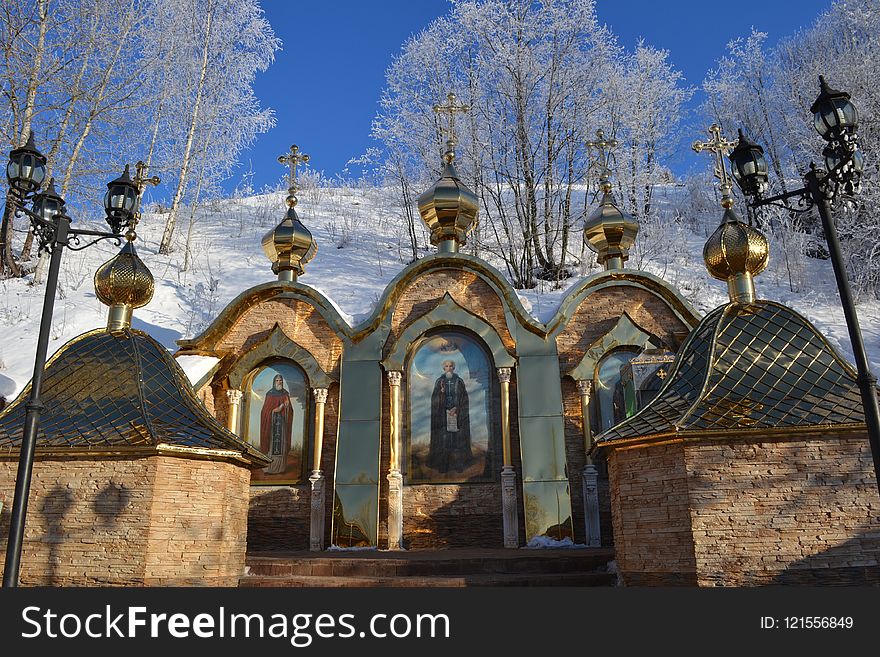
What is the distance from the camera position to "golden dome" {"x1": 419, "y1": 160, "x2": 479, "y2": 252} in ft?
35.5

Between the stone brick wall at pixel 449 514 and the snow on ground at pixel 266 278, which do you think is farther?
the snow on ground at pixel 266 278

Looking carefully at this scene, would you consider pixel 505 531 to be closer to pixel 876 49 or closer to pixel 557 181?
pixel 557 181

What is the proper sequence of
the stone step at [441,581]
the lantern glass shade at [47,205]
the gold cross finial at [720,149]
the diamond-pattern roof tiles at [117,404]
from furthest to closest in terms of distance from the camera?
the gold cross finial at [720,149]
the diamond-pattern roof tiles at [117,404]
the stone step at [441,581]
the lantern glass shade at [47,205]

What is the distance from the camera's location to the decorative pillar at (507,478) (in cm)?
908

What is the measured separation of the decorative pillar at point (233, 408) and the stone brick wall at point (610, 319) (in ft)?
14.5

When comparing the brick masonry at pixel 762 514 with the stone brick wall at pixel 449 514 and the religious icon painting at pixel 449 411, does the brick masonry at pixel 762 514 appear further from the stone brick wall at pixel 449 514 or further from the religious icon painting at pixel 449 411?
the religious icon painting at pixel 449 411

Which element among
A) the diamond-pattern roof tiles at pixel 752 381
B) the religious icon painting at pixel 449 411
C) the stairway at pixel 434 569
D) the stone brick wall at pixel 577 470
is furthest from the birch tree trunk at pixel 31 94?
the diamond-pattern roof tiles at pixel 752 381

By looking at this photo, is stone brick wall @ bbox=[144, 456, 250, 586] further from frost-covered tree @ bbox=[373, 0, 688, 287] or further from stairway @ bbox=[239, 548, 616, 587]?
frost-covered tree @ bbox=[373, 0, 688, 287]

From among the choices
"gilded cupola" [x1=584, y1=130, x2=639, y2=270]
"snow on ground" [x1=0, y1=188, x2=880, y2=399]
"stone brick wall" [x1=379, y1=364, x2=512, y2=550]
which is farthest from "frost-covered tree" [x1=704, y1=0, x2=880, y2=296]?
"stone brick wall" [x1=379, y1=364, x2=512, y2=550]

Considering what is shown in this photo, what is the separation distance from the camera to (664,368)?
8.93 metres

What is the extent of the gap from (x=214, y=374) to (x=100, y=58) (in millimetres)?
11088

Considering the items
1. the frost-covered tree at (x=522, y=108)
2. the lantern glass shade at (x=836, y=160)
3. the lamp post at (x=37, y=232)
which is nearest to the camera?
the lamp post at (x=37, y=232)

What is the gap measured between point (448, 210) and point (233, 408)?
412cm

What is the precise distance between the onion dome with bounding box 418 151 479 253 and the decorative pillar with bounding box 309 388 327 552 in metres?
2.85
